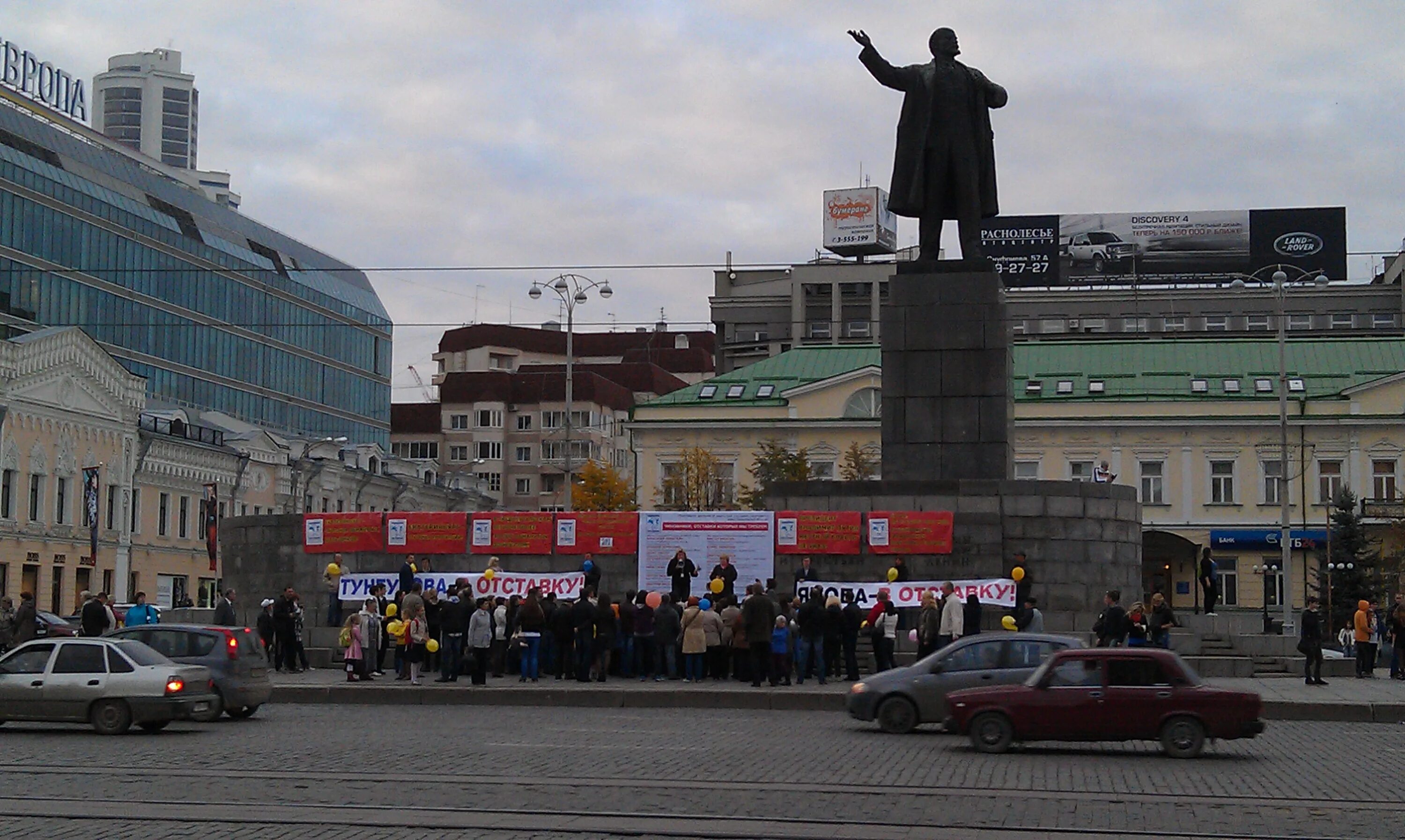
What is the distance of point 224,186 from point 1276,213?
10104cm

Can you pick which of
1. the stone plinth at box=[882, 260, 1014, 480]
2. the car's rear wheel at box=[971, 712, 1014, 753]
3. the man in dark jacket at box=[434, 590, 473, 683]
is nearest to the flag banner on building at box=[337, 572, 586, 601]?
the man in dark jacket at box=[434, 590, 473, 683]

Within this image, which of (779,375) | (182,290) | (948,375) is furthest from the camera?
(182,290)

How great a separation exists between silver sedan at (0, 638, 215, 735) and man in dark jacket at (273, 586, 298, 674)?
8365mm

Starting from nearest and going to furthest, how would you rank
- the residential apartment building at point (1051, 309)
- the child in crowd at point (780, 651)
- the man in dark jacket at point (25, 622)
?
the child in crowd at point (780, 651), the man in dark jacket at point (25, 622), the residential apartment building at point (1051, 309)

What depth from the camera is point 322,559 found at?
35.9m

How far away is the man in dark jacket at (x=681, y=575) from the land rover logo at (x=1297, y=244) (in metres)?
79.7

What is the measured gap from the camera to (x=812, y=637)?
30.5 meters

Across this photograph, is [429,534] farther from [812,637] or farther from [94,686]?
[94,686]

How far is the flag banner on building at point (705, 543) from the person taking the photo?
33062 millimetres

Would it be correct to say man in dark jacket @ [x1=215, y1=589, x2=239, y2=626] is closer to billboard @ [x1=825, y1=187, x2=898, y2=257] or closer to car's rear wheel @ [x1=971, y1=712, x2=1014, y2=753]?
car's rear wheel @ [x1=971, y1=712, x2=1014, y2=753]

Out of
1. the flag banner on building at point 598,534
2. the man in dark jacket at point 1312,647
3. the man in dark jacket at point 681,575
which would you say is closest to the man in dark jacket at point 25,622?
the flag banner on building at point 598,534

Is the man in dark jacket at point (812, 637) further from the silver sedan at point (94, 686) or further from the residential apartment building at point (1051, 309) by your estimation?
the residential apartment building at point (1051, 309)

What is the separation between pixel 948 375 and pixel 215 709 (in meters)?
14.1

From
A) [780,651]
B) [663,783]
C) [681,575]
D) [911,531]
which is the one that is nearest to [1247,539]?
[911,531]
